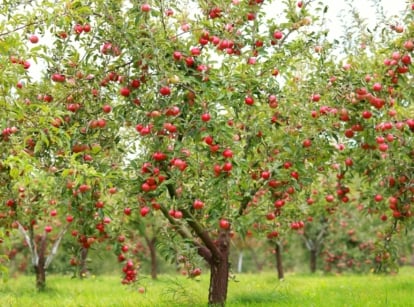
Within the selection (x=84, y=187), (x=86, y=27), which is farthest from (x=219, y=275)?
(x=86, y=27)

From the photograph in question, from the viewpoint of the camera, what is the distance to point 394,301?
27.1 feet

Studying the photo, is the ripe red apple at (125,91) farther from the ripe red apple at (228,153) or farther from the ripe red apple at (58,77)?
the ripe red apple at (228,153)

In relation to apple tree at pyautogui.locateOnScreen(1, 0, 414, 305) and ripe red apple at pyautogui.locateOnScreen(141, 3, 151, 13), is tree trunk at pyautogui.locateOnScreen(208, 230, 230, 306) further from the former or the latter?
ripe red apple at pyautogui.locateOnScreen(141, 3, 151, 13)

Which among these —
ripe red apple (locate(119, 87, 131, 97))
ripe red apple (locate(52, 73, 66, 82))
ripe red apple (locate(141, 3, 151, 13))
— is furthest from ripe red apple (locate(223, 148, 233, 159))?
ripe red apple (locate(52, 73, 66, 82))

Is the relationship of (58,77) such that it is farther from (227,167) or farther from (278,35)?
(278,35)

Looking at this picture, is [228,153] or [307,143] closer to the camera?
[228,153]

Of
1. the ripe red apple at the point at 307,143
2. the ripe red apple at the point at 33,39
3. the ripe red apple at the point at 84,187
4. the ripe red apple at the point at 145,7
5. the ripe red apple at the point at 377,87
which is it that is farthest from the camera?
the ripe red apple at the point at 307,143

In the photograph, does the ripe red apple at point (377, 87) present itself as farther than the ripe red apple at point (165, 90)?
Yes

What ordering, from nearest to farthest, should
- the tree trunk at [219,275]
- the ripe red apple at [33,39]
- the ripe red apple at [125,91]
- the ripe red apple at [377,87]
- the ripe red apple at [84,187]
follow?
the ripe red apple at [84,187]
the ripe red apple at [125,91]
the ripe red apple at [33,39]
the ripe red apple at [377,87]
the tree trunk at [219,275]

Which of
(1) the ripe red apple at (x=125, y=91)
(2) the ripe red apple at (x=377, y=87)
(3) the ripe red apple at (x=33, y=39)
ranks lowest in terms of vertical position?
(1) the ripe red apple at (x=125, y=91)

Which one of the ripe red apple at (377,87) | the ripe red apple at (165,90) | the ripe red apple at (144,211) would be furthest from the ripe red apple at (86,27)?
the ripe red apple at (377,87)

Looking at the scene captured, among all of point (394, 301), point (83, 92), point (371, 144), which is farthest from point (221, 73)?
point (394, 301)

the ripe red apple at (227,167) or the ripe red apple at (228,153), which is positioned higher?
the ripe red apple at (228,153)

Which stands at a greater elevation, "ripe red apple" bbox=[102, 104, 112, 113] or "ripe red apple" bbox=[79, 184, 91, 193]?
"ripe red apple" bbox=[102, 104, 112, 113]
